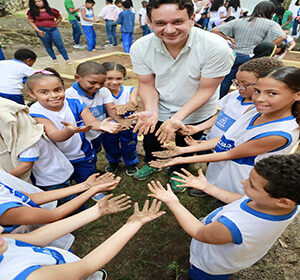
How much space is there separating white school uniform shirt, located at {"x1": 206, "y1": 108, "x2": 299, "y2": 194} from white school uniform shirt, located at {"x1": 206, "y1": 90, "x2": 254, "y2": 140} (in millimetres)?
235

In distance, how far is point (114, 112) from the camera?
8.02 ft

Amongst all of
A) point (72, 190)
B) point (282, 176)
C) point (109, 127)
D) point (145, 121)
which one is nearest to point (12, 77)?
point (109, 127)

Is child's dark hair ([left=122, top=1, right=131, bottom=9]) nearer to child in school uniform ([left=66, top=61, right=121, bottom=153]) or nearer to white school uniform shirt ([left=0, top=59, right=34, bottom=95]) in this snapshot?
white school uniform shirt ([left=0, top=59, right=34, bottom=95])

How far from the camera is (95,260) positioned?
42.5 inches

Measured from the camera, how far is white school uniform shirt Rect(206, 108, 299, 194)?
1336 mm

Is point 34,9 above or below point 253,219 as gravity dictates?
above

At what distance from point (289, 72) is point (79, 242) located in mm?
2256

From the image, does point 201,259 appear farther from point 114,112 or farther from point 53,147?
point 114,112

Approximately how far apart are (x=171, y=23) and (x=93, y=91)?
106 centimetres

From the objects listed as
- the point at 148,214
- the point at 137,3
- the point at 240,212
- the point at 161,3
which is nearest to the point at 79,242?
the point at 148,214

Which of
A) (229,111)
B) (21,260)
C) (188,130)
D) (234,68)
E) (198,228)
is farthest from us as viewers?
(234,68)

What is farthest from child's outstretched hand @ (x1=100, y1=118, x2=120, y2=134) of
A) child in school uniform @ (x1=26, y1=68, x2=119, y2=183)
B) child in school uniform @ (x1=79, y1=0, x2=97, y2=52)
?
child in school uniform @ (x1=79, y1=0, x2=97, y2=52)

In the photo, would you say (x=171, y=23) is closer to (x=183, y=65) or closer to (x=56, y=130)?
(x=183, y=65)

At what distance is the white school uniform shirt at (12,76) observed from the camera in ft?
11.4
